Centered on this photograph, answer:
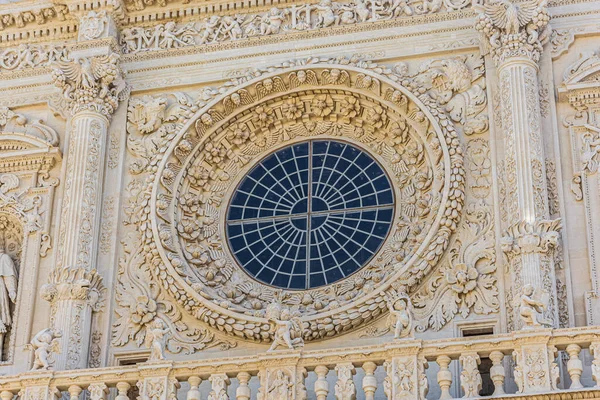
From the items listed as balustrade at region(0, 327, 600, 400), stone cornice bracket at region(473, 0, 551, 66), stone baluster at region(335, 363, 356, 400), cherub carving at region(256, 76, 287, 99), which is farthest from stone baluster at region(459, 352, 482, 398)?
cherub carving at region(256, 76, 287, 99)

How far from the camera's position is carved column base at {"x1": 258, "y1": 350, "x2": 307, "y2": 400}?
620 inches

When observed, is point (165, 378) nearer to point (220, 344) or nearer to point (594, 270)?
point (220, 344)

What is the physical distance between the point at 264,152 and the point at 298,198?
963mm

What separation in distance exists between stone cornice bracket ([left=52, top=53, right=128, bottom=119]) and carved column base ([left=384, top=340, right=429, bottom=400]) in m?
5.98

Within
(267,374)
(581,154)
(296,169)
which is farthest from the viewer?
(296,169)

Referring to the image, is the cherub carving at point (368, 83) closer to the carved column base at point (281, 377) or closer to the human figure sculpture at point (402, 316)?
the human figure sculpture at point (402, 316)

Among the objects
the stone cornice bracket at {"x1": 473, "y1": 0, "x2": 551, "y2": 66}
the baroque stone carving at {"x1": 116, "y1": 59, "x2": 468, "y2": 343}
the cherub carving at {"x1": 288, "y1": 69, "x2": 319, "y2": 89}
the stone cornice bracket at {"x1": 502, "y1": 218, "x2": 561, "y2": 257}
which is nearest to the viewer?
the stone cornice bracket at {"x1": 502, "y1": 218, "x2": 561, "y2": 257}

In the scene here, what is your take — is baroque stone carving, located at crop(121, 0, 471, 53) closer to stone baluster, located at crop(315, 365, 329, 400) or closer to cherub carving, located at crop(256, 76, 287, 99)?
cherub carving, located at crop(256, 76, 287, 99)

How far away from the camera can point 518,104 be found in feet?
57.9

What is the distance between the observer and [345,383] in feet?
51.3

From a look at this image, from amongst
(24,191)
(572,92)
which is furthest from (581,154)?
(24,191)

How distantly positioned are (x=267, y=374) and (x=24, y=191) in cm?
534

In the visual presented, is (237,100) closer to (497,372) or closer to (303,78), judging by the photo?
(303,78)

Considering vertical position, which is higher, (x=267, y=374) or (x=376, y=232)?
(x=376, y=232)
